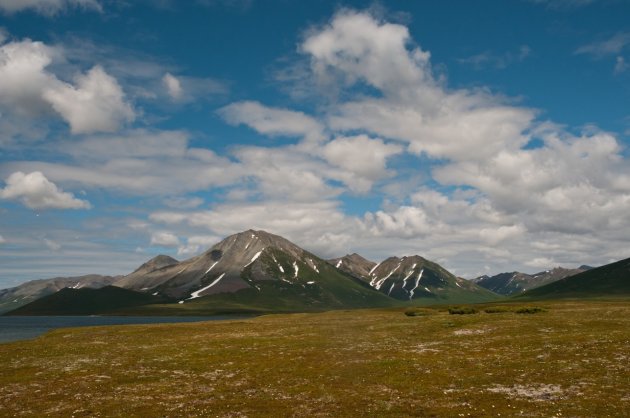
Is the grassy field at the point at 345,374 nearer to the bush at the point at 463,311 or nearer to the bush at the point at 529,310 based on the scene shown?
the bush at the point at 529,310

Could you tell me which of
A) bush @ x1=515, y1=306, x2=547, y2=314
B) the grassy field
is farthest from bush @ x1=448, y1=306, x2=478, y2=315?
the grassy field

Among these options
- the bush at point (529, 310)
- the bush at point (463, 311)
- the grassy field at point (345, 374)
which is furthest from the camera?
the bush at point (463, 311)

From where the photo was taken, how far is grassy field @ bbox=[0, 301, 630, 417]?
33.0 m

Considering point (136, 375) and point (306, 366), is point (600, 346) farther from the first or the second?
point (136, 375)

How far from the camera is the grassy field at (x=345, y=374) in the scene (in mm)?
32969

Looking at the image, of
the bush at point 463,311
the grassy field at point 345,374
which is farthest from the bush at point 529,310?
the grassy field at point 345,374

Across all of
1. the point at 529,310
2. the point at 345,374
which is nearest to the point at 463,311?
the point at 529,310

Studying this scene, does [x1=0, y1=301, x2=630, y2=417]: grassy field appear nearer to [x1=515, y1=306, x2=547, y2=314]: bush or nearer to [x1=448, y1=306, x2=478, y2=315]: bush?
[x1=515, y1=306, x2=547, y2=314]: bush

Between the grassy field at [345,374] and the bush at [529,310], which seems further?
the bush at [529,310]

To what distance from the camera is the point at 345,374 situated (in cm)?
4372

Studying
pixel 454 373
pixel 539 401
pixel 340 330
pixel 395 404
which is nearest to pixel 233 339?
pixel 340 330

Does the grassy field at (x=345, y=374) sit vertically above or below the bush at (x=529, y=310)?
below

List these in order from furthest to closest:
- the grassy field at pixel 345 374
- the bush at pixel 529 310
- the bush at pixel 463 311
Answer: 1. the bush at pixel 463 311
2. the bush at pixel 529 310
3. the grassy field at pixel 345 374

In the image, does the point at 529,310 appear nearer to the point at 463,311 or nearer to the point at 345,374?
the point at 463,311
